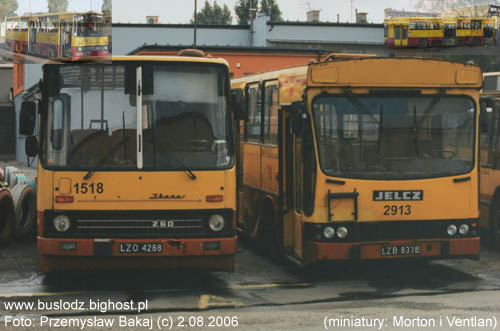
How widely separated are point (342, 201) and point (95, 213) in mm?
3189

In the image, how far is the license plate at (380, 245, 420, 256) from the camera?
467 inches

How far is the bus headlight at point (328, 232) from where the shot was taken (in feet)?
38.6

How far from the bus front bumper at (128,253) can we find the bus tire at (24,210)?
509 cm

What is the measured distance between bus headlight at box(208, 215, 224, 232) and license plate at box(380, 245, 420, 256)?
2.25 meters

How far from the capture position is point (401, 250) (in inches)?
469

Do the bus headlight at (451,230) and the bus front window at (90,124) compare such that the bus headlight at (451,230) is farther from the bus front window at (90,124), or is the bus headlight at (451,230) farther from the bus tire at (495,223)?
the bus front window at (90,124)

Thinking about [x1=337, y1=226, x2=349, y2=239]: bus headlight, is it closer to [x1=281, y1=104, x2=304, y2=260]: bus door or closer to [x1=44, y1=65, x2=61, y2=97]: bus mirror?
[x1=281, y1=104, x2=304, y2=260]: bus door

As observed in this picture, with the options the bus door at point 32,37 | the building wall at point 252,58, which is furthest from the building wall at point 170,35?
the bus door at point 32,37

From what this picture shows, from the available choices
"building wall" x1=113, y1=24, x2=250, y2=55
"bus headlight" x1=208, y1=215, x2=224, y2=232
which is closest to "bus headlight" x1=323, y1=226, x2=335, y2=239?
"bus headlight" x1=208, y1=215, x2=224, y2=232

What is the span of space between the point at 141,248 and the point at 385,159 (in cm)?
343

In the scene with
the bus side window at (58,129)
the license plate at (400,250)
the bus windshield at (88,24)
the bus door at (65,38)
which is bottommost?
the license plate at (400,250)

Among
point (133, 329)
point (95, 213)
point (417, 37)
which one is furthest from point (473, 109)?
point (417, 37)

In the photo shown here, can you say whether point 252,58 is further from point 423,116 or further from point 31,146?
point 31,146

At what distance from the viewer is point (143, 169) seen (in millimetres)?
10953
